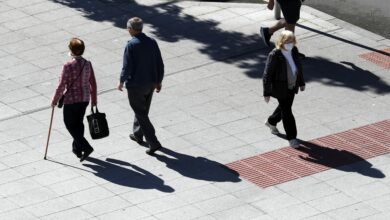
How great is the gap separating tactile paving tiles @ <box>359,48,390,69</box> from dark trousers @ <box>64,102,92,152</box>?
5125mm

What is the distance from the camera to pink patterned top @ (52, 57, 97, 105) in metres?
14.0

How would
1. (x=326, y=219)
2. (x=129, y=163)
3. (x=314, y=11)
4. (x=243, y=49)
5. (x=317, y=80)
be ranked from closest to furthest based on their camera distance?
(x=326, y=219) → (x=129, y=163) → (x=317, y=80) → (x=243, y=49) → (x=314, y=11)

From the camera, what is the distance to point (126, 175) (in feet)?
45.9

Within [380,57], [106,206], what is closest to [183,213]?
[106,206]

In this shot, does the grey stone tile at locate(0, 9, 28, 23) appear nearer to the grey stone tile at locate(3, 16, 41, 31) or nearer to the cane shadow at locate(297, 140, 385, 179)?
the grey stone tile at locate(3, 16, 41, 31)

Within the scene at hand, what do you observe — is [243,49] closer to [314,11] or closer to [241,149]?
[314,11]

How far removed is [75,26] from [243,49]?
9.41ft

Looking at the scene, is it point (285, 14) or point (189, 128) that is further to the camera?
point (285, 14)

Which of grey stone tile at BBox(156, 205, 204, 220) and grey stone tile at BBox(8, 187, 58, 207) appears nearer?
grey stone tile at BBox(156, 205, 204, 220)

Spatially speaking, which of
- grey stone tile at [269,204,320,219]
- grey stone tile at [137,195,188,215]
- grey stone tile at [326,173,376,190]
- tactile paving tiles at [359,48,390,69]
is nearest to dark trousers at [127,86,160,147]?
grey stone tile at [137,195,188,215]

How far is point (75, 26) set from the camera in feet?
62.2

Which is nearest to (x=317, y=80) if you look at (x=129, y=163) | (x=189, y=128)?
(x=189, y=128)

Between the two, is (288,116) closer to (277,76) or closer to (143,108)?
(277,76)

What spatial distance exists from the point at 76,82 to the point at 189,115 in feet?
6.85
